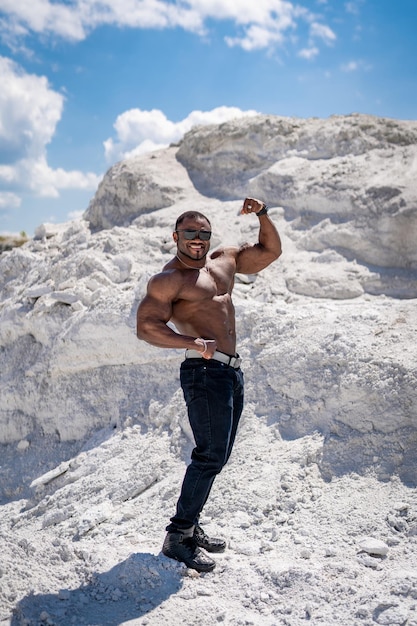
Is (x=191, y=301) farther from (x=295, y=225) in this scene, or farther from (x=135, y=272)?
(x=295, y=225)

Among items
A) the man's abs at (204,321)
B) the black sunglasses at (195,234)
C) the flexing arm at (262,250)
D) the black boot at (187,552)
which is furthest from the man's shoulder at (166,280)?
the black boot at (187,552)

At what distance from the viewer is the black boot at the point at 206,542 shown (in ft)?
11.9

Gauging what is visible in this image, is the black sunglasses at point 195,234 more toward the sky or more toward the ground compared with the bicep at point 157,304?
more toward the sky

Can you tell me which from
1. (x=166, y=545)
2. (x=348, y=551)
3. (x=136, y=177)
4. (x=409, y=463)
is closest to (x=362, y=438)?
(x=409, y=463)

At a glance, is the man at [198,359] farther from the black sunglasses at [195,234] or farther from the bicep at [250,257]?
the bicep at [250,257]

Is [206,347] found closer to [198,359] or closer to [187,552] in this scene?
[198,359]

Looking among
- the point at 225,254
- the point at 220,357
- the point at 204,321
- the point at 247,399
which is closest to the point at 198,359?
the point at 220,357

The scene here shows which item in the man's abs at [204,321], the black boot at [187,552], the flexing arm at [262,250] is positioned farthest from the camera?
the flexing arm at [262,250]

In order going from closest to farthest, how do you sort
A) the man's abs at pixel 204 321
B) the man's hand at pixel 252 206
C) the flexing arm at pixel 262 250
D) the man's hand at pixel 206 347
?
the man's hand at pixel 206 347
the man's abs at pixel 204 321
the man's hand at pixel 252 206
the flexing arm at pixel 262 250

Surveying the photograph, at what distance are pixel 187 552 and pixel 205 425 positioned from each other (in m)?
0.81

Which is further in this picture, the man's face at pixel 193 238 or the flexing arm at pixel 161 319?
the man's face at pixel 193 238

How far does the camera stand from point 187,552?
345cm

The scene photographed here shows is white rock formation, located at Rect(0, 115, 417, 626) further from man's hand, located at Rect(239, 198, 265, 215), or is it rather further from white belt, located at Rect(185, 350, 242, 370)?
man's hand, located at Rect(239, 198, 265, 215)

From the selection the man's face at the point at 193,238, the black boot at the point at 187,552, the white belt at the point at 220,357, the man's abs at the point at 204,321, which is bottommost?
the black boot at the point at 187,552
